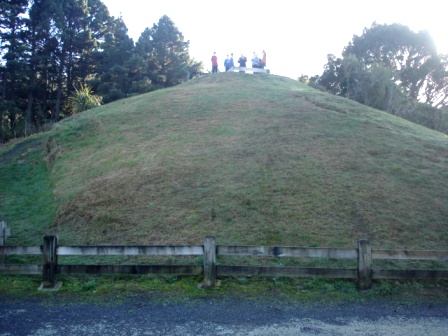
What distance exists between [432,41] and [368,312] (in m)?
60.6

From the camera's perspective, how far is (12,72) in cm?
4272

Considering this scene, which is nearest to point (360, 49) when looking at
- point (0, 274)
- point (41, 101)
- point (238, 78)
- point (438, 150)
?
point (238, 78)

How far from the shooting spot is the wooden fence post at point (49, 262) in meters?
8.60

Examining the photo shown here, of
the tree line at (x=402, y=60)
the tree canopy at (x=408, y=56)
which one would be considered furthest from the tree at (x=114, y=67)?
the tree canopy at (x=408, y=56)

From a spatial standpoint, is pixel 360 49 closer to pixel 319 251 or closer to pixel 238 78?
pixel 238 78

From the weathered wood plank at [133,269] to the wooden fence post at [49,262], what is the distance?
0.15 meters

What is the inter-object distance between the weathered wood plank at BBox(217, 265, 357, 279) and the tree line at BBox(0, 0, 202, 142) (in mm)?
35300

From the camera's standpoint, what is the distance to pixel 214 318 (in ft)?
23.4

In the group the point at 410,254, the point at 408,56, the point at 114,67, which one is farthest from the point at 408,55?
the point at 410,254

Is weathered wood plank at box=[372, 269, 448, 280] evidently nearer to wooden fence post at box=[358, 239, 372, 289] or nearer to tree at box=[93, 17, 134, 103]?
wooden fence post at box=[358, 239, 372, 289]

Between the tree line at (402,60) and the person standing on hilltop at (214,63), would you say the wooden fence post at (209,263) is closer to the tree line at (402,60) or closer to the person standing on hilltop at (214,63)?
the person standing on hilltop at (214,63)

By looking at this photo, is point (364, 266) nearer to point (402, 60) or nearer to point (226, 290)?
point (226, 290)

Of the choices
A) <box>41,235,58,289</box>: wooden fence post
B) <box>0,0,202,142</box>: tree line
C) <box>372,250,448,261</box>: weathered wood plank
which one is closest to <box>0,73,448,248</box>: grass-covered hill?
<box>372,250,448,261</box>: weathered wood plank

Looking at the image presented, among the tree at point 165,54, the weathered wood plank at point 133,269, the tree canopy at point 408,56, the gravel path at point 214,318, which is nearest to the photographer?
the gravel path at point 214,318
